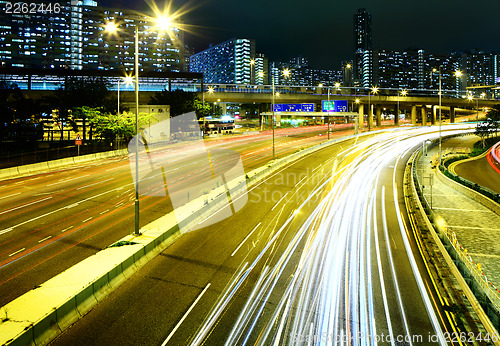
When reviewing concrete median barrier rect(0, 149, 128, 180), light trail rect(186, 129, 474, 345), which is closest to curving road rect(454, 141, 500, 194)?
light trail rect(186, 129, 474, 345)

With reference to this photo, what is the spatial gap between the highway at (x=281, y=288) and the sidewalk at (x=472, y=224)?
3402mm

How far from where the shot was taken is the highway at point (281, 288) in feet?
31.0

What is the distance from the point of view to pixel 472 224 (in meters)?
23.3

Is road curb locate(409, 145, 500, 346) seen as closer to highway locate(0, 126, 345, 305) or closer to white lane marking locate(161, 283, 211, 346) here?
white lane marking locate(161, 283, 211, 346)

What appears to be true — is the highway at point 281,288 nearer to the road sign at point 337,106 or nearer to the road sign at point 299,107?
the road sign at point 337,106

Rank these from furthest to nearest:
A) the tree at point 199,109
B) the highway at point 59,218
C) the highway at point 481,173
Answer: the tree at point 199,109
the highway at point 481,173
the highway at point 59,218

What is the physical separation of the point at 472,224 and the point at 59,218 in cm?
2671

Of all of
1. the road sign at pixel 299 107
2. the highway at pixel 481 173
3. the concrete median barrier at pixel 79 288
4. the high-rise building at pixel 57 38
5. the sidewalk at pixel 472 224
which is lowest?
the sidewalk at pixel 472 224

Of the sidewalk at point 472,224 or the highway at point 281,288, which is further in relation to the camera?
the sidewalk at point 472,224

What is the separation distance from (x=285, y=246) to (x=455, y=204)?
2023cm

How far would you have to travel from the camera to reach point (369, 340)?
9195 millimetres

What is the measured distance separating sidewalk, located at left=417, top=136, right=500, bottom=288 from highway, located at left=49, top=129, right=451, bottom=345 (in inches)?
134

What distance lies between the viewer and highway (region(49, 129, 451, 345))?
31.0 ft

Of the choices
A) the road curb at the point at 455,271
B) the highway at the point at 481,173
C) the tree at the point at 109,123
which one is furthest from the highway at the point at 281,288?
the tree at the point at 109,123
